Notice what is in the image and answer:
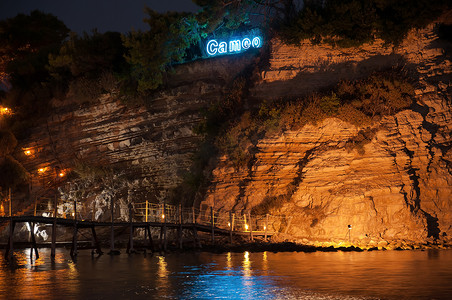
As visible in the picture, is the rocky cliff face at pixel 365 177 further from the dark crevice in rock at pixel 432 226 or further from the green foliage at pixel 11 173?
the green foliage at pixel 11 173

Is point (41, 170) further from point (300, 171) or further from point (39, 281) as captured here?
point (39, 281)

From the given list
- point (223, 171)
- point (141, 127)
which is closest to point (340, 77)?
point (223, 171)

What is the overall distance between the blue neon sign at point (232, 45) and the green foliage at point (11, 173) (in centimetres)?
1470

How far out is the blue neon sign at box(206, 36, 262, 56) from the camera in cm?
3328

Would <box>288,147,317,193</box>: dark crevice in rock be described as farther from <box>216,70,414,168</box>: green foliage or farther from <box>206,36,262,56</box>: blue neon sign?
<box>206,36,262,56</box>: blue neon sign

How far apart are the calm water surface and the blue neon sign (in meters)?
17.2

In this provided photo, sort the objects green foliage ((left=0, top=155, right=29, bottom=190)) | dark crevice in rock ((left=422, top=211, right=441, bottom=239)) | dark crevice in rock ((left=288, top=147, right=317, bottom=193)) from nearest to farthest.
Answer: dark crevice in rock ((left=422, top=211, right=441, bottom=239)) → dark crevice in rock ((left=288, top=147, right=317, bottom=193)) → green foliage ((left=0, top=155, right=29, bottom=190))

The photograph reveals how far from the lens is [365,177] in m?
26.1

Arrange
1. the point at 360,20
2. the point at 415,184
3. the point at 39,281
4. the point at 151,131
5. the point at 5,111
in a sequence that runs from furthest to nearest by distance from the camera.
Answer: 1. the point at 5,111
2. the point at 151,131
3. the point at 360,20
4. the point at 415,184
5. the point at 39,281

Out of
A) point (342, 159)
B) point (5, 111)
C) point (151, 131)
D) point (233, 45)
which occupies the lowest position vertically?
point (342, 159)

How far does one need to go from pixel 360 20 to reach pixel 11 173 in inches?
940

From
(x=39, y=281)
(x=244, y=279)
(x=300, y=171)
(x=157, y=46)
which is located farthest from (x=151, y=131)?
(x=244, y=279)

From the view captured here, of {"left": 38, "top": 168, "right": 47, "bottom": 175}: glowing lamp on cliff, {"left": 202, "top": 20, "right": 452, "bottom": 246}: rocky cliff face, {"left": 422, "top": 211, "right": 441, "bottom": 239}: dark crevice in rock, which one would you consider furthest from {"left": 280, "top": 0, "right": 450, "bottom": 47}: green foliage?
{"left": 38, "top": 168, "right": 47, "bottom": 175}: glowing lamp on cliff

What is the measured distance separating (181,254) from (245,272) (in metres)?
8.71
